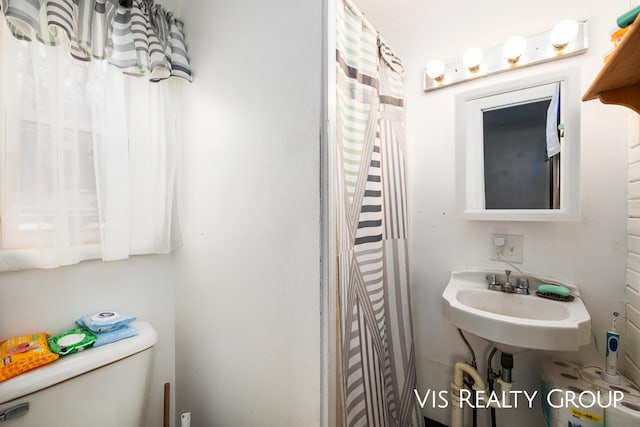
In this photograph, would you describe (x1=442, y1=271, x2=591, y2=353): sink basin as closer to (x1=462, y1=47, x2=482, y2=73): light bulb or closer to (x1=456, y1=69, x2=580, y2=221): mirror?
(x1=456, y1=69, x2=580, y2=221): mirror

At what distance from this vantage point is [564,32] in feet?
3.35

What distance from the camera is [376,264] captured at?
3.45 ft

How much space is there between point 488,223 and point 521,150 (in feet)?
1.13

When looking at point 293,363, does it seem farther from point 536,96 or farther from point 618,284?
point 536,96

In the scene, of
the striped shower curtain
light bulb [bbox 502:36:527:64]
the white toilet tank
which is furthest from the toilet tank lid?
light bulb [bbox 502:36:527:64]

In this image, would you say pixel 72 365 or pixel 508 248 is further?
pixel 508 248

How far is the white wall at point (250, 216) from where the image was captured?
77 centimetres

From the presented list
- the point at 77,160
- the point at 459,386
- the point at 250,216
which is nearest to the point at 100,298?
the point at 77,160

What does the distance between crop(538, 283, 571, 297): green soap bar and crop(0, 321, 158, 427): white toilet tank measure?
4.90 ft

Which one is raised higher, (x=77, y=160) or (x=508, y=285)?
(x=77, y=160)

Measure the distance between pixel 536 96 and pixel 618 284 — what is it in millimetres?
792

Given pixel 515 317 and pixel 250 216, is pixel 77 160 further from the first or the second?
pixel 515 317

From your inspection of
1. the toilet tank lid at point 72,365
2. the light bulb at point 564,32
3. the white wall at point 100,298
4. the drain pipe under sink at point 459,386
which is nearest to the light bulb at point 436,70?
the light bulb at point 564,32

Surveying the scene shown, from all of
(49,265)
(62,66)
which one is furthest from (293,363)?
(62,66)
